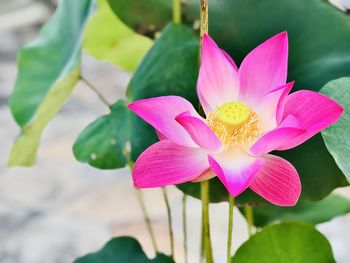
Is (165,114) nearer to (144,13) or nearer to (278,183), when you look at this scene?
(278,183)

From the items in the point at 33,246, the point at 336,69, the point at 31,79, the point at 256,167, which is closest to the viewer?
the point at 256,167

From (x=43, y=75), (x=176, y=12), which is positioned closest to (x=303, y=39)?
(x=176, y=12)

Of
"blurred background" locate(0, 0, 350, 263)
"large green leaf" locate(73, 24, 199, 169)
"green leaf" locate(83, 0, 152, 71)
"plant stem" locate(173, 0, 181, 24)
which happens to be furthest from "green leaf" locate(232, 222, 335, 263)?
"blurred background" locate(0, 0, 350, 263)

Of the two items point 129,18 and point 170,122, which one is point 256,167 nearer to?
point 170,122

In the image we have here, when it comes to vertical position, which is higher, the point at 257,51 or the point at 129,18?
the point at 257,51

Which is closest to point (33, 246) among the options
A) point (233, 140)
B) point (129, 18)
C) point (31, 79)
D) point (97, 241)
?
point (97, 241)

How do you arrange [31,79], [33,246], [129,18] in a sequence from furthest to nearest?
[33,246], [31,79], [129,18]

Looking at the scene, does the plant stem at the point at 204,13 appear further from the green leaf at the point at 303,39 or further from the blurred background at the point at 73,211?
the blurred background at the point at 73,211
